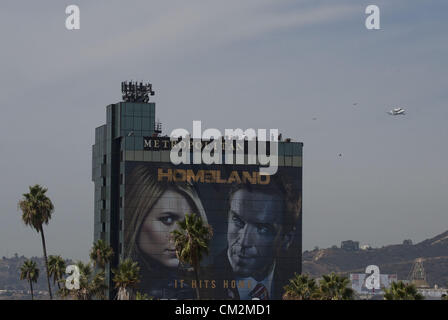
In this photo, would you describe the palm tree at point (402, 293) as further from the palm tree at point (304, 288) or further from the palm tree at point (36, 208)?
the palm tree at point (36, 208)

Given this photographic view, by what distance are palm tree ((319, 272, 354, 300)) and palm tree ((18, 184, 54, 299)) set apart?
167 feet

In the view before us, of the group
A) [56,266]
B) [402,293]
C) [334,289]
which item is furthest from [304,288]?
[402,293]

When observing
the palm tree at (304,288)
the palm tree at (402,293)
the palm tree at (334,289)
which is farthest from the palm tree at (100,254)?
the palm tree at (402,293)

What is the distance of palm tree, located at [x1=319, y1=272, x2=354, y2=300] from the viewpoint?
15438 centimetres

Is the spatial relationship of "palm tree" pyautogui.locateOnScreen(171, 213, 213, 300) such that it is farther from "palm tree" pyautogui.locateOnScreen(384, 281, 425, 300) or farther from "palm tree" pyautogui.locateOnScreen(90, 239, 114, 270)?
"palm tree" pyautogui.locateOnScreen(90, 239, 114, 270)

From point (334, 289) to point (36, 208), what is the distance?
178ft

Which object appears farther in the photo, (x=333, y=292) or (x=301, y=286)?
(x=301, y=286)

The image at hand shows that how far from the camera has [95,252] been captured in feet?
627
